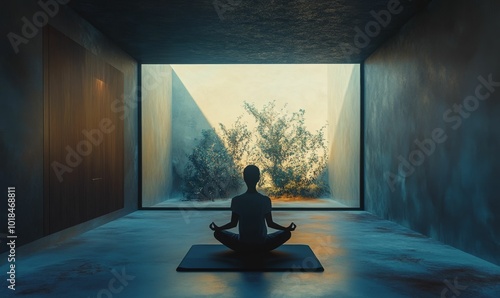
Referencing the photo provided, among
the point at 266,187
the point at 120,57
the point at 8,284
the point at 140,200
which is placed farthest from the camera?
the point at 266,187

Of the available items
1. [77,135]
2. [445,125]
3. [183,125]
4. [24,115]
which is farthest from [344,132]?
[24,115]

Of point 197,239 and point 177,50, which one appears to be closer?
point 197,239

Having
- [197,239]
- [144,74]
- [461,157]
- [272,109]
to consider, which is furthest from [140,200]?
[461,157]

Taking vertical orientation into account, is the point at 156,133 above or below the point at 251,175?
above

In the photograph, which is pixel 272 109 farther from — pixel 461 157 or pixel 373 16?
pixel 461 157

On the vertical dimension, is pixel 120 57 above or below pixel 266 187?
above

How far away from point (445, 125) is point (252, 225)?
255 cm

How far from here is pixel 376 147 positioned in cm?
850

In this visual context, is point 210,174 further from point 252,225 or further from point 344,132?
point 252,225

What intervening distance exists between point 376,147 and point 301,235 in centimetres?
291

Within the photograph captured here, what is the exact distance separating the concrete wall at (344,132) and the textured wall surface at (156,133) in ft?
13.8

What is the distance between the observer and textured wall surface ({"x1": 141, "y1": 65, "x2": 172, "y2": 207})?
10008 mm

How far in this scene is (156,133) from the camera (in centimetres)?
A: 1116

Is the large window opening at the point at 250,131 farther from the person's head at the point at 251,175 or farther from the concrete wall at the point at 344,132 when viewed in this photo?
the person's head at the point at 251,175
